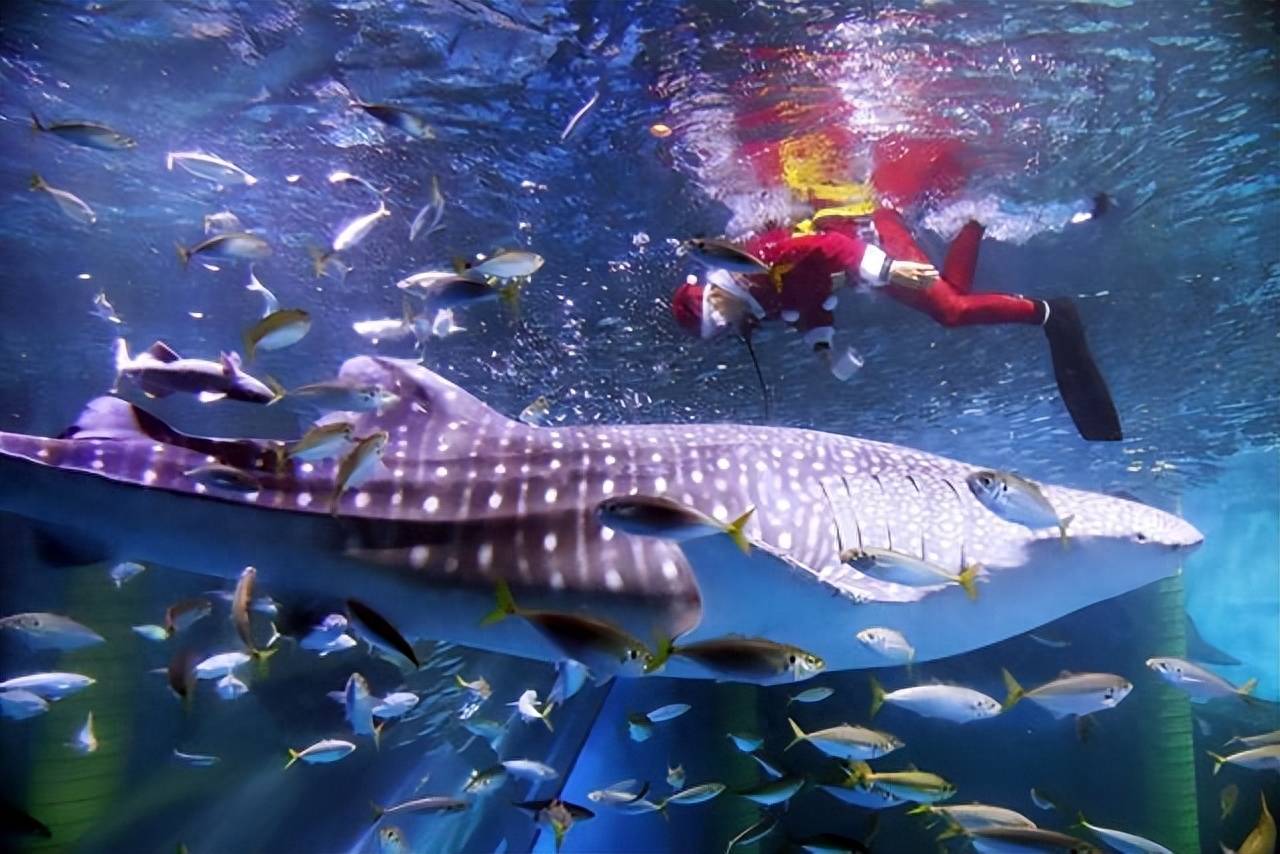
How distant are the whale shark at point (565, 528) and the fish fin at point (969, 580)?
0.34 feet

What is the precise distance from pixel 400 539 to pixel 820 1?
5.90m

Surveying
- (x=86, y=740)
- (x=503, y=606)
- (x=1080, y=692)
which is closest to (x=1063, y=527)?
(x=1080, y=692)

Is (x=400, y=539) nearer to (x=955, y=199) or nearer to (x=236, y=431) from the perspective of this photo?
(x=955, y=199)

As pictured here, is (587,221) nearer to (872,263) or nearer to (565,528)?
(872,263)

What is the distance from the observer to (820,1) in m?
7.05

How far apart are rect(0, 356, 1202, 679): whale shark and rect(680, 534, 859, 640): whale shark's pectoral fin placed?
1cm

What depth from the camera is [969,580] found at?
145 inches

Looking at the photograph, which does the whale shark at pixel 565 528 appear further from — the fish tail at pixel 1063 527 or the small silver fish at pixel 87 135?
the small silver fish at pixel 87 135

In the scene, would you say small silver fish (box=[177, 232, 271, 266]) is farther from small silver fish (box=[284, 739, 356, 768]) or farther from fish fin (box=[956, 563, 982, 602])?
fish fin (box=[956, 563, 982, 602])

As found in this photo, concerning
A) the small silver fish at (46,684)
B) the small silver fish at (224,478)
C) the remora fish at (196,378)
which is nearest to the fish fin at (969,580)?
the small silver fish at (224,478)

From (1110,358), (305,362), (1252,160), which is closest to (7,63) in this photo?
(305,362)

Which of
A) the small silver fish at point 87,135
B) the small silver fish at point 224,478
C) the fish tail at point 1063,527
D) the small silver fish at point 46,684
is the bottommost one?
the small silver fish at point 46,684

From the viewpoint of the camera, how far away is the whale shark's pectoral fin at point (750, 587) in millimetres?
3570

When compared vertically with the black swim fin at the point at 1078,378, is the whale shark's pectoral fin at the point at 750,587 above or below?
below
